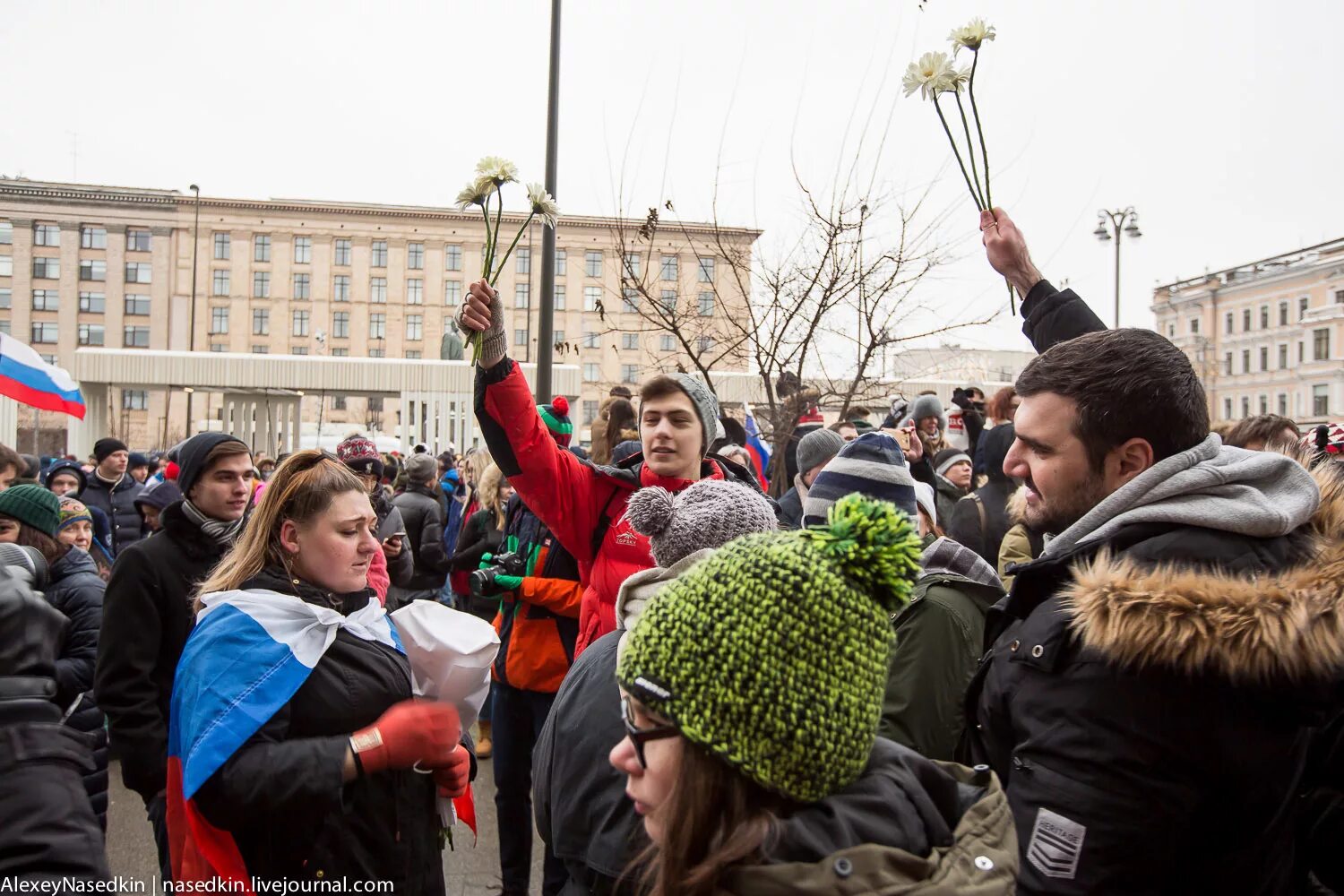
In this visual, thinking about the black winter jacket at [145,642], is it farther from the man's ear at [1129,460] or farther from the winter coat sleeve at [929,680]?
the man's ear at [1129,460]

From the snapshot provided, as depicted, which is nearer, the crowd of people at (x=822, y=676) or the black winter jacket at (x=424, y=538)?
the crowd of people at (x=822, y=676)

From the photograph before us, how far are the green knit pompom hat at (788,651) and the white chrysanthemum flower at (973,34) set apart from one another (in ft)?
6.17

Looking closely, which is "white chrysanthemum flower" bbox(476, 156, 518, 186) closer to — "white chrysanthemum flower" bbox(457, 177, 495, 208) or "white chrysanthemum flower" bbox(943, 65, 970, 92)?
"white chrysanthemum flower" bbox(457, 177, 495, 208)

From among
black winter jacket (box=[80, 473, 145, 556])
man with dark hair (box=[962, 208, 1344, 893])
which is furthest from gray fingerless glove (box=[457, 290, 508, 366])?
black winter jacket (box=[80, 473, 145, 556])

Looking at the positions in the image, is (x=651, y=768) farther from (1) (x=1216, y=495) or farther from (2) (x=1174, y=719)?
(1) (x=1216, y=495)

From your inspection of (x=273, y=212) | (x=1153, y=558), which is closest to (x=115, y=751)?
(x=1153, y=558)

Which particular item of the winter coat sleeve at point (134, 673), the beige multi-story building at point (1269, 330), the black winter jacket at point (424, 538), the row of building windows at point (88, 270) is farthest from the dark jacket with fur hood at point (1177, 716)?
the row of building windows at point (88, 270)

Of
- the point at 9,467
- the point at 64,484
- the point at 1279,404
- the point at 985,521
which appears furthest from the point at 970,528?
the point at 1279,404

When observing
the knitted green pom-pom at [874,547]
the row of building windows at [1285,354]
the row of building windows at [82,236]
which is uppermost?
the row of building windows at [82,236]

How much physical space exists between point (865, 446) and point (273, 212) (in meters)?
85.1

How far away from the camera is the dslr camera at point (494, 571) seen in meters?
4.25

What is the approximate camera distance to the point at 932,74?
278 centimetres

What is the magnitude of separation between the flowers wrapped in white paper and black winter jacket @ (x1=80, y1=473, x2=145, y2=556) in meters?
8.06

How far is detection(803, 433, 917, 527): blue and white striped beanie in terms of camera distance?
300 cm
